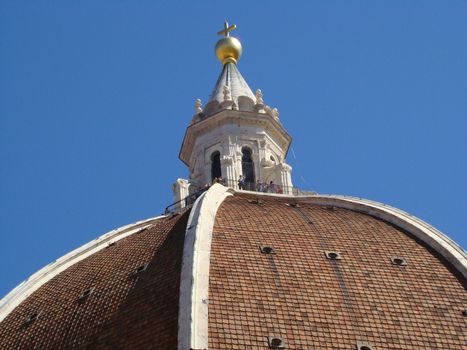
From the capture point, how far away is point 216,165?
4016 centimetres

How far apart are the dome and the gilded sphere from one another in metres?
8.75

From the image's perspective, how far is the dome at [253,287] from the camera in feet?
94.0

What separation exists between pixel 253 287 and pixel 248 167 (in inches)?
Result: 405

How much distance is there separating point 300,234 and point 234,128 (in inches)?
337

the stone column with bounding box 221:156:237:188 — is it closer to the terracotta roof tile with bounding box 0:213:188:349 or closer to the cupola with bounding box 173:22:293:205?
the cupola with bounding box 173:22:293:205

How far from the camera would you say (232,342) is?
27891mm

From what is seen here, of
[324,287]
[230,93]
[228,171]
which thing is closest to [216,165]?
[228,171]

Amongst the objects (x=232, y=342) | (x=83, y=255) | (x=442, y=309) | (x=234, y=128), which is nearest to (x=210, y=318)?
(x=232, y=342)

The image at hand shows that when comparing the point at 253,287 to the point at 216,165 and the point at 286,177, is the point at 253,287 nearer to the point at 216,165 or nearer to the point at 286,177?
the point at 286,177

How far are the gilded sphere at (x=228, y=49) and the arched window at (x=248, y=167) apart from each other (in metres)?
3.87

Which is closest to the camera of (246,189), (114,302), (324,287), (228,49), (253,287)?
(253,287)

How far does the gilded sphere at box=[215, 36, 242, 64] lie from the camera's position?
43031 millimetres

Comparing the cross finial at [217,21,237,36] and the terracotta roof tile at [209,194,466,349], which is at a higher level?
the cross finial at [217,21,237,36]

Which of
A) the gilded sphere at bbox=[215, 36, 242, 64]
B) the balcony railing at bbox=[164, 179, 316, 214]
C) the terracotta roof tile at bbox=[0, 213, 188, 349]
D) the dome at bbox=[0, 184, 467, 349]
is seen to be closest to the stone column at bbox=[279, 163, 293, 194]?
the balcony railing at bbox=[164, 179, 316, 214]
